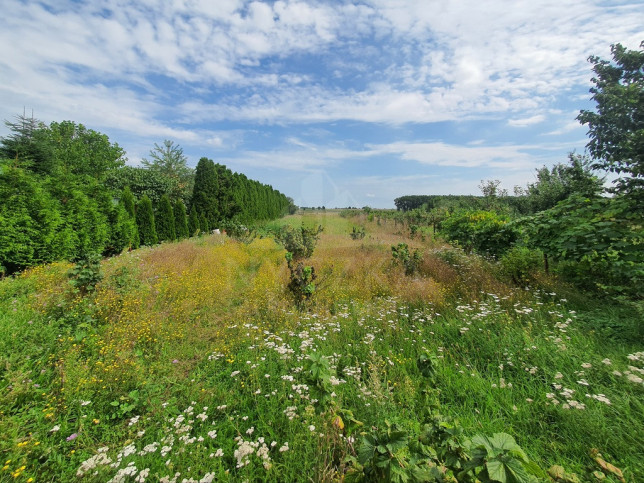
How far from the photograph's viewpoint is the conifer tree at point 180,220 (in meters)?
13.8

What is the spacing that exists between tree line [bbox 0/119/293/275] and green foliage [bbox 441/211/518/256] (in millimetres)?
9630

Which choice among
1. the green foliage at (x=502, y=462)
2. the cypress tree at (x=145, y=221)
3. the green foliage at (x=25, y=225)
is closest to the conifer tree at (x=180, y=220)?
the cypress tree at (x=145, y=221)

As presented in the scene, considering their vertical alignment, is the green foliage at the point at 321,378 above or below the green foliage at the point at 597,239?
below

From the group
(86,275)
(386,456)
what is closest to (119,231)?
(86,275)

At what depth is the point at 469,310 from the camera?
4105mm

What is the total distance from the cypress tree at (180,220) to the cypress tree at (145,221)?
74.8 inches

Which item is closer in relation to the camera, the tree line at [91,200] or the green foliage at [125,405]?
the green foliage at [125,405]

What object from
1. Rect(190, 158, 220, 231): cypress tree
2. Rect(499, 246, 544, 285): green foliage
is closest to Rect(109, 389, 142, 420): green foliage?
Rect(499, 246, 544, 285): green foliage

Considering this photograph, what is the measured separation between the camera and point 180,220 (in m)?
14.0

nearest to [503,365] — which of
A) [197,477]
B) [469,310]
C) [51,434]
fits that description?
[469,310]

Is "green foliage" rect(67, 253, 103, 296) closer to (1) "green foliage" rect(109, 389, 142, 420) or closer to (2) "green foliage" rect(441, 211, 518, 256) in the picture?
(1) "green foliage" rect(109, 389, 142, 420)

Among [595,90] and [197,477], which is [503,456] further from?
[595,90]

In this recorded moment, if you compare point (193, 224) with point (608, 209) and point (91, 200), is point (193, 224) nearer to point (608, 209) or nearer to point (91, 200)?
point (91, 200)

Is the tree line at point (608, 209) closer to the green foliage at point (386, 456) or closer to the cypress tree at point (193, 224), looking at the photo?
the green foliage at point (386, 456)
